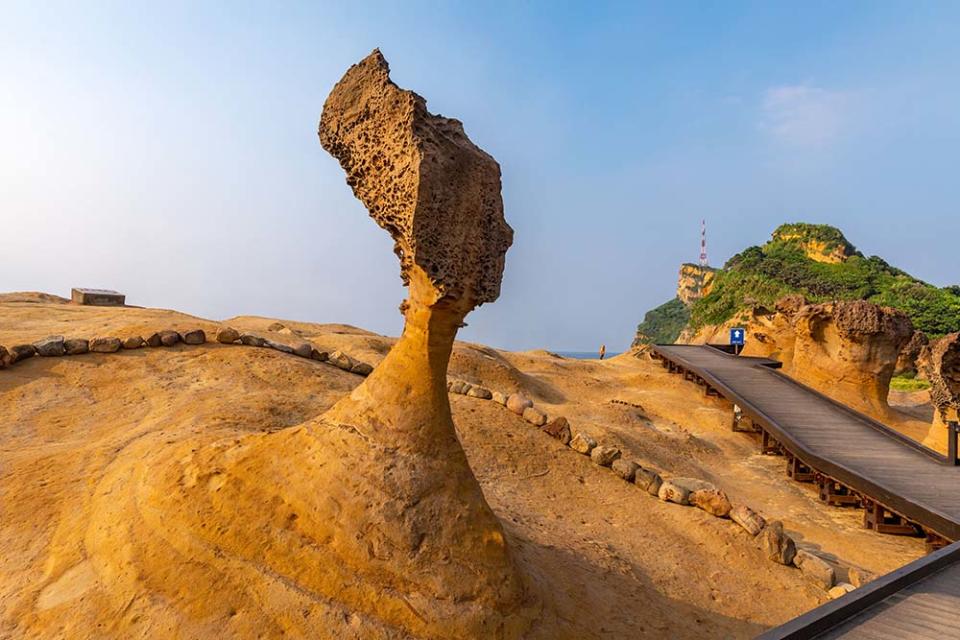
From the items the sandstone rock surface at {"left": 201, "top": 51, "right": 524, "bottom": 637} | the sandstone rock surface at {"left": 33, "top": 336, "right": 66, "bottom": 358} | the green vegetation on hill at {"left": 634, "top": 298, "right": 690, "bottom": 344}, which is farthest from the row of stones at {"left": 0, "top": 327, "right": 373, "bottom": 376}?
the green vegetation on hill at {"left": 634, "top": 298, "right": 690, "bottom": 344}

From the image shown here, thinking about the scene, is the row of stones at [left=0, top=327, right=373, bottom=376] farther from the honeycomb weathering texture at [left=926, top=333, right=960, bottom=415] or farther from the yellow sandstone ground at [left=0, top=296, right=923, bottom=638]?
the honeycomb weathering texture at [left=926, top=333, right=960, bottom=415]

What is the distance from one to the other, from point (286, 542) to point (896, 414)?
18.3m

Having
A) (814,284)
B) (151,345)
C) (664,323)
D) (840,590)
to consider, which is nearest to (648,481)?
(840,590)

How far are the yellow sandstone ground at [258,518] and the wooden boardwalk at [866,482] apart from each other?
22.9 inches

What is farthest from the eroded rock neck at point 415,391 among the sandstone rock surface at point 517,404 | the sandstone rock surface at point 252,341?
the sandstone rock surface at point 252,341

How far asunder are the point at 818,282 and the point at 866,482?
1180 inches

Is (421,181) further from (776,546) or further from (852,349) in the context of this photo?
(852,349)

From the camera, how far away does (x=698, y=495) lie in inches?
308

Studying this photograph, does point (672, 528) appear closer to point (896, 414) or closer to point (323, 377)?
point (323, 377)

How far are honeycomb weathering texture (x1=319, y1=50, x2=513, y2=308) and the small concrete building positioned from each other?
16.0m

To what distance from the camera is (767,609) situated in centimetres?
589

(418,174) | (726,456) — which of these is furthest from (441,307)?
(726,456)

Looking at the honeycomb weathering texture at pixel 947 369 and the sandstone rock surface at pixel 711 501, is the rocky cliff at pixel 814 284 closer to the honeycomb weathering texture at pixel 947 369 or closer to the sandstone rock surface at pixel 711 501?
the honeycomb weathering texture at pixel 947 369

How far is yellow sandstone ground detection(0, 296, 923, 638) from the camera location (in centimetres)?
356
